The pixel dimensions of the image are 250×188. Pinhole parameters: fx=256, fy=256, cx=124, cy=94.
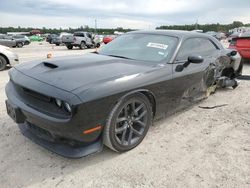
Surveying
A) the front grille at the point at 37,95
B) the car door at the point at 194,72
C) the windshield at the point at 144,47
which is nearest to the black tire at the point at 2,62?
the windshield at the point at 144,47

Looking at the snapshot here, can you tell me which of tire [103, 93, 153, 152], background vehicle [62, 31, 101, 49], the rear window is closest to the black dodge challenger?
tire [103, 93, 153, 152]

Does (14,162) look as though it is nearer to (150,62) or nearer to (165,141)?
(165,141)

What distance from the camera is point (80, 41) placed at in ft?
75.3

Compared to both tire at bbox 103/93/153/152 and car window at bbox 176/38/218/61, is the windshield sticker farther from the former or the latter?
tire at bbox 103/93/153/152

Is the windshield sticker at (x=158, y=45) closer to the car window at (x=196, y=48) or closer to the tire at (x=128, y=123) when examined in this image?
the car window at (x=196, y=48)

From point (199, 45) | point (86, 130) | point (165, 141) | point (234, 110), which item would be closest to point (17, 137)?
point (86, 130)

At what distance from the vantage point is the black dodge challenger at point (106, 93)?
8.39ft

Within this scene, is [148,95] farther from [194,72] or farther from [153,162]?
[194,72]

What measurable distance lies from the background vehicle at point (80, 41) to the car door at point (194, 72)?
62.9 feet

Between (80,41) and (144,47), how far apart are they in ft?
65.3

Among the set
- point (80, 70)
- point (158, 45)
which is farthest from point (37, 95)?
point (158, 45)

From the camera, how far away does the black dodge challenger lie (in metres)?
2.56

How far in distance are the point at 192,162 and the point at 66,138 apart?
1429mm

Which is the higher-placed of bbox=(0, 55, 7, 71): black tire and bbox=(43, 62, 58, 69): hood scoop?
bbox=(43, 62, 58, 69): hood scoop
